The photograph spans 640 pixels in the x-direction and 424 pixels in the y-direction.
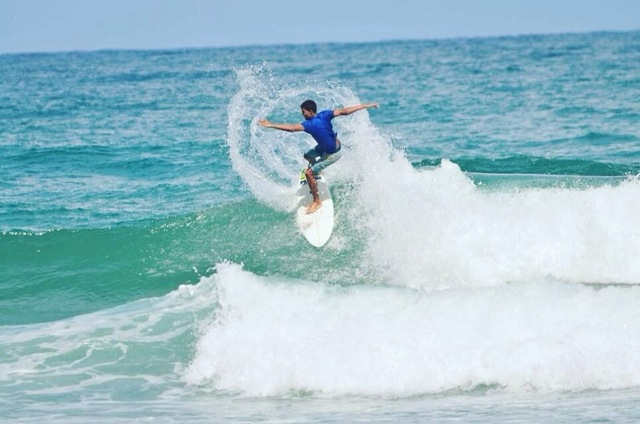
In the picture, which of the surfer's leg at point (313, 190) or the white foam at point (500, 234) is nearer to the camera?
the white foam at point (500, 234)

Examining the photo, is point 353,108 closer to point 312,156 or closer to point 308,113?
point 308,113

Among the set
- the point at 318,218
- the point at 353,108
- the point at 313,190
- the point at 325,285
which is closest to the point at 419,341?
the point at 325,285

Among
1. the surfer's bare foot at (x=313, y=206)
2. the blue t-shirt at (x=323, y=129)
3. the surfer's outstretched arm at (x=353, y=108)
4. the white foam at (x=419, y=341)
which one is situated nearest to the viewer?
the white foam at (x=419, y=341)

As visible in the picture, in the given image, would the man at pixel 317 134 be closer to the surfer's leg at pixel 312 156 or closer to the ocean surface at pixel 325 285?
the surfer's leg at pixel 312 156

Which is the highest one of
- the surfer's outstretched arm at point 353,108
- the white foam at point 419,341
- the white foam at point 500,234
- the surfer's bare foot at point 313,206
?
the surfer's outstretched arm at point 353,108

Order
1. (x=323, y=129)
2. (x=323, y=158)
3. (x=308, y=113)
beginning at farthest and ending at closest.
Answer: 1. (x=323, y=158)
2. (x=323, y=129)
3. (x=308, y=113)

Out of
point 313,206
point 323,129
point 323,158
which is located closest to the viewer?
point 323,129

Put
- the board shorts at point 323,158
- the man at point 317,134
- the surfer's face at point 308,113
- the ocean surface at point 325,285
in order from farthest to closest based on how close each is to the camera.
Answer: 1. the board shorts at point 323,158
2. the surfer's face at point 308,113
3. the man at point 317,134
4. the ocean surface at point 325,285

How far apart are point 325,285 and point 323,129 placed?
2514 millimetres

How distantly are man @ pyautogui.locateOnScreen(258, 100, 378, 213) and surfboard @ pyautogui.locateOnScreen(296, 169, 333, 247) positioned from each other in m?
0.10

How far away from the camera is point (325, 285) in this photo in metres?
13.0

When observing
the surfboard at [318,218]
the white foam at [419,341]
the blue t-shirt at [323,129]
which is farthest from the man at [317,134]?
the white foam at [419,341]

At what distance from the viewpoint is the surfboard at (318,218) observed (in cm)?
1518

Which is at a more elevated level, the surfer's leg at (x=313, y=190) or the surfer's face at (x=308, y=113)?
the surfer's face at (x=308, y=113)
